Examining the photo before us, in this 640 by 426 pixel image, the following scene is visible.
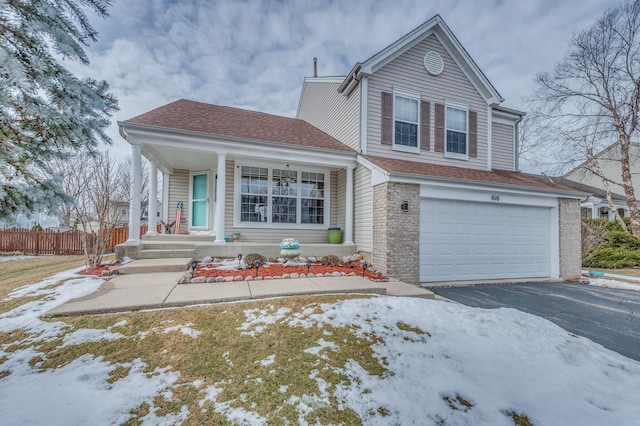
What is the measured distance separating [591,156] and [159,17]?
70.7 feet

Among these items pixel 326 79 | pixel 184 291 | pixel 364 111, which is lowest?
pixel 184 291

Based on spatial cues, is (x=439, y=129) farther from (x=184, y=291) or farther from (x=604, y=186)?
(x=604, y=186)

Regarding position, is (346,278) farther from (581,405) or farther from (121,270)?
(121,270)

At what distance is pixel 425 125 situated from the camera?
30.3ft

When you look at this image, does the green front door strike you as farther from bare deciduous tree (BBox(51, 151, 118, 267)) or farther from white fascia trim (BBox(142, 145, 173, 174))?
bare deciduous tree (BBox(51, 151, 118, 267))

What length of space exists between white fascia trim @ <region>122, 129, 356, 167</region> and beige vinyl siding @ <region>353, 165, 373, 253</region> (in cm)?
62

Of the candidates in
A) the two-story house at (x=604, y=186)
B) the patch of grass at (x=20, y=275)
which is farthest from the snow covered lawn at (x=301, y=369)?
the two-story house at (x=604, y=186)

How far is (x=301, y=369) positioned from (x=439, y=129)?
29.9 feet

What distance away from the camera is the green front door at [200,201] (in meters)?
10.0

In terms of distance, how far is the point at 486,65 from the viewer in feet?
39.2

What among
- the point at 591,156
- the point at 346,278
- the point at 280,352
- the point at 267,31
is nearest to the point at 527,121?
the point at 591,156

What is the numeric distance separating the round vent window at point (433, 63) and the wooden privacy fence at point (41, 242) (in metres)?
14.1

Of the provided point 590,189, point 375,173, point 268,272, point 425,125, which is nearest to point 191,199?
point 268,272

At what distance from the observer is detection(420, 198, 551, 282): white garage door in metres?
7.29
